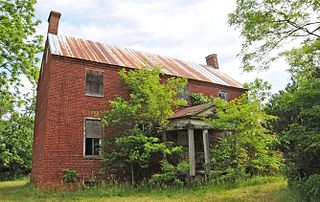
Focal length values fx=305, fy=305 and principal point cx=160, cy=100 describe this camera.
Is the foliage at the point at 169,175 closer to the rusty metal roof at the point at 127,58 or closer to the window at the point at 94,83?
the window at the point at 94,83

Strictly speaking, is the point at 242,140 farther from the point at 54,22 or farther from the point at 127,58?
the point at 54,22

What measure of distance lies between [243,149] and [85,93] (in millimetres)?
8288

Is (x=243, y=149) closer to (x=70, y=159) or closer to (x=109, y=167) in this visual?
(x=109, y=167)

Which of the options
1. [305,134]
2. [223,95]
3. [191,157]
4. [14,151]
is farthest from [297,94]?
[14,151]

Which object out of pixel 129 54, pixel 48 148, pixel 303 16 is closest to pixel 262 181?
pixel 303 16

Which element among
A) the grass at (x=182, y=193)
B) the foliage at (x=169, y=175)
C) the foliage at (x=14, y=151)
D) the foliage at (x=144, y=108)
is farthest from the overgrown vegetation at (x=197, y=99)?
the foliage at (x=14, y=151)

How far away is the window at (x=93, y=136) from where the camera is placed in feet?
49.6

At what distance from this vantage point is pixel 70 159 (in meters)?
14.4

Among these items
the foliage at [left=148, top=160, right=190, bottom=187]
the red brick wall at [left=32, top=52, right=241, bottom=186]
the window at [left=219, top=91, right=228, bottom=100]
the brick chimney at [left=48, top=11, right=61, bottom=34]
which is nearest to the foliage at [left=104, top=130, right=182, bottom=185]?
the foliage at [left=148, top=160, right=190, bottom=187]

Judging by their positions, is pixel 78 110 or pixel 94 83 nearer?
pixel 78 110

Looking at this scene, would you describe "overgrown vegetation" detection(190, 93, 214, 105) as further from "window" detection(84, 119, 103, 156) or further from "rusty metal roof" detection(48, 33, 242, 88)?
"window" detection(84, 119, 103, 156)

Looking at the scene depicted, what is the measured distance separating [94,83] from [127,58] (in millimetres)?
3513

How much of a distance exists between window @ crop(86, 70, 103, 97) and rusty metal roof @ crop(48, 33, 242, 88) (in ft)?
2.46

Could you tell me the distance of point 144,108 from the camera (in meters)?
15.6
